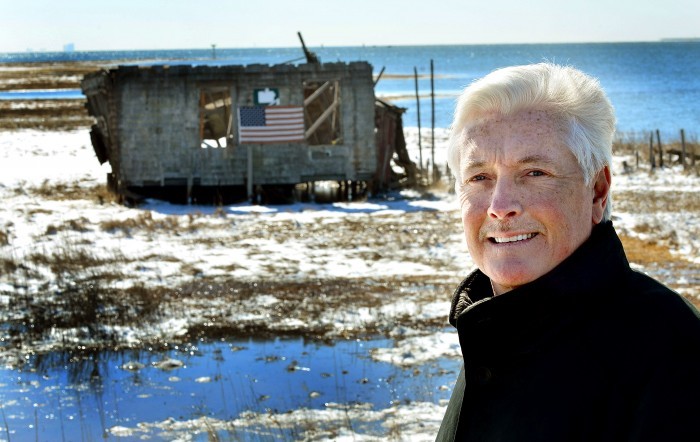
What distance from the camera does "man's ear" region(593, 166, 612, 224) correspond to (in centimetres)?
211

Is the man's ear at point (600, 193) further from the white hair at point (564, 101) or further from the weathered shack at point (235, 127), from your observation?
the weathered shack at point (235, 127)

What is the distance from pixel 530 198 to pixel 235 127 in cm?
1834

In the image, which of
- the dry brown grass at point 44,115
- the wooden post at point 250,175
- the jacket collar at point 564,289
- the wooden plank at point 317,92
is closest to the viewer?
the jacket collar at point 564,289

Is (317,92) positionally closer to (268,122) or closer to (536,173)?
(268,122)

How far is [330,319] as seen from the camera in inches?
416

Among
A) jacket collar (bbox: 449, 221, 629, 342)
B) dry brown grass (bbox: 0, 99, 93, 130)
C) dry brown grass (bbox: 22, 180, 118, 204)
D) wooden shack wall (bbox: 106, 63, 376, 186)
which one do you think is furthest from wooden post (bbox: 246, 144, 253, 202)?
dry brown grass (bbox: 0, 99, 93, 130)

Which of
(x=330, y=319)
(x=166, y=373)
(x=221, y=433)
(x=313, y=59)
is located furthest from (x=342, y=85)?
(x=221, y=433)

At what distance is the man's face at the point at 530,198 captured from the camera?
202 centimetres

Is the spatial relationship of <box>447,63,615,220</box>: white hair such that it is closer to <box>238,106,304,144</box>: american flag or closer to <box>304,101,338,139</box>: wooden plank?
<box>238,106,304,144</box>: american flag

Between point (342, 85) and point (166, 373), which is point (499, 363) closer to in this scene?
point (166, 373)

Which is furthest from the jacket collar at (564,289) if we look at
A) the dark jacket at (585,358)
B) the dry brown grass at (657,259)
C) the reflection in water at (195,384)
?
the dry brown grass at (657,259)

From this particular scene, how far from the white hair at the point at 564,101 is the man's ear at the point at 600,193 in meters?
0.03

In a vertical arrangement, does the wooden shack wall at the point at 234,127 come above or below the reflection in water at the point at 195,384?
above

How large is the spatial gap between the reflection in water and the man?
5233mm
